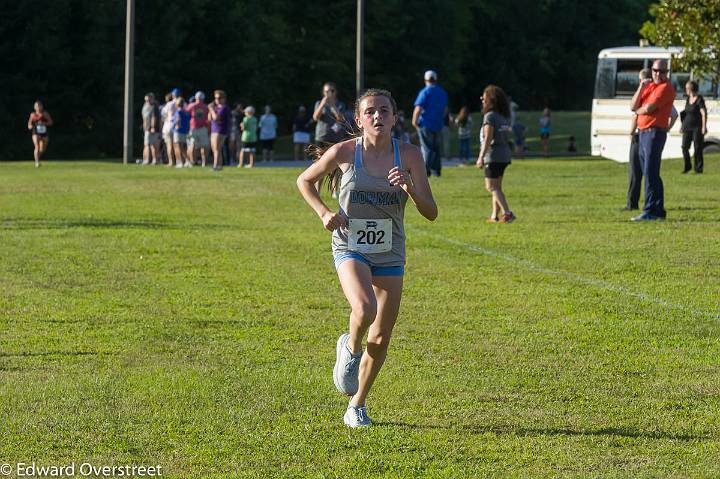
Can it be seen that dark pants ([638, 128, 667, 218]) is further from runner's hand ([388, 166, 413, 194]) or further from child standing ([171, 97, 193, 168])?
child standing ([171, 97, 193, 168])

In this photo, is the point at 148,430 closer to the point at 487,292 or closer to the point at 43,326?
the point at 43,326

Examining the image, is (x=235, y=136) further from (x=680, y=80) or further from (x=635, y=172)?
(x=635, y=172)

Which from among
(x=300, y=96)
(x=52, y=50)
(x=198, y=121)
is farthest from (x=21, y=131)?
(x=198, y=121)

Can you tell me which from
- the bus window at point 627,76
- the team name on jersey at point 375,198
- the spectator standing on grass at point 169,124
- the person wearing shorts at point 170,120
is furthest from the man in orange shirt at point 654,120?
the bus window at point 627,76

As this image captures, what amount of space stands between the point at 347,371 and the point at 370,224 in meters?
0.77

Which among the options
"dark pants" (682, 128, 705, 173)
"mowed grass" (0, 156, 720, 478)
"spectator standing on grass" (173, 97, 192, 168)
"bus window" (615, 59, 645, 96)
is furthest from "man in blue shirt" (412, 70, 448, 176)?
"bus window" (615, 59, 645, 96)

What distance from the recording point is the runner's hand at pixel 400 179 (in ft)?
22.1

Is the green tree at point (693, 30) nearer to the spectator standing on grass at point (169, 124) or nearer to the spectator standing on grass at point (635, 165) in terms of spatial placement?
the spectator standing on grass at point (635, 165)

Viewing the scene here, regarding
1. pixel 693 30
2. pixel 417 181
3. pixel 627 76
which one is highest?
pixel 693 30

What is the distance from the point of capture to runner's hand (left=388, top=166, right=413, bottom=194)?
265 inches

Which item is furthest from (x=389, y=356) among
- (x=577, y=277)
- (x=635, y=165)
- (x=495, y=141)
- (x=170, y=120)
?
(x=170, y=120)

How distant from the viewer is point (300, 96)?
76062mm

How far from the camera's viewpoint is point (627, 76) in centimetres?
4303

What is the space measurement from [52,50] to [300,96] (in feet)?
60.0
